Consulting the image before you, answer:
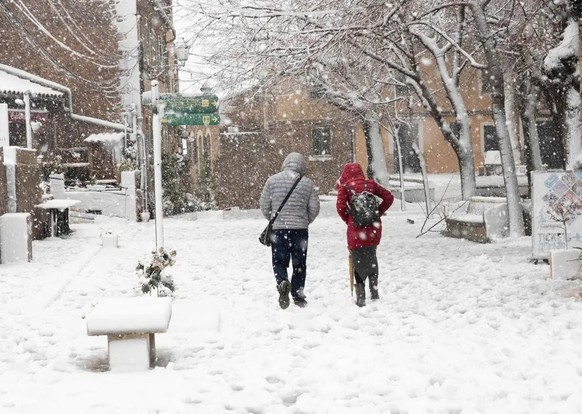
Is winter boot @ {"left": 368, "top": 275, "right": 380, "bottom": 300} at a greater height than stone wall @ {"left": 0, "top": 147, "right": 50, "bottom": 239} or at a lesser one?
lesser

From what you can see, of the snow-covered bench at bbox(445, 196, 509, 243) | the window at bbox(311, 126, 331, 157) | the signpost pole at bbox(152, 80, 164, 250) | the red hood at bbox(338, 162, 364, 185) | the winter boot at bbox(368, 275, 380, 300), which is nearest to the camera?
the red hood at bbox(338, 162, 364, 185)

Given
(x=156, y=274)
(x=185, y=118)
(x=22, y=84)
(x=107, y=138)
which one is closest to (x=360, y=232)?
(x=156, y=274)

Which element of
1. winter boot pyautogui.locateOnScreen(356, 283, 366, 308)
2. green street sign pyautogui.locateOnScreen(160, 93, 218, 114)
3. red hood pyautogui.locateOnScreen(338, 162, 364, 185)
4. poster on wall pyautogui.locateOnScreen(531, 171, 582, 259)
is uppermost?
green street sign pyautogui.locateOnScreen(160, 93, 218, 114)

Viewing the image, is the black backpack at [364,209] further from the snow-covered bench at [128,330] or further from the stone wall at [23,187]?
the stone wall at [23,187]

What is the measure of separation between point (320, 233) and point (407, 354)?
14.2 meters

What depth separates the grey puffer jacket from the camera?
30.8 ft

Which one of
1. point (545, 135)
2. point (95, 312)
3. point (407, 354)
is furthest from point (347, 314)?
point (545, 135)

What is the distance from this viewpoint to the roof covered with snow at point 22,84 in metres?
27.3

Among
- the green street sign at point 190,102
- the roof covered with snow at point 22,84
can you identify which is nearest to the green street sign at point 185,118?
the green street sign at point 190,102

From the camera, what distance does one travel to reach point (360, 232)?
30.9 ft

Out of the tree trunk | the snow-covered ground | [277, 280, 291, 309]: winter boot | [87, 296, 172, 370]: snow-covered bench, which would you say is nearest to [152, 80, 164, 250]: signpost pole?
the snow-covered ground

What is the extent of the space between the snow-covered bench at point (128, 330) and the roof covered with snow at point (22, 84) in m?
22.2

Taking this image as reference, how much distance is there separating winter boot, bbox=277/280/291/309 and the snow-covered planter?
369cm

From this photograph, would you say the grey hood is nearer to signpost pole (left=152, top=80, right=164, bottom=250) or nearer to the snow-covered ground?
the snow-covered ground
